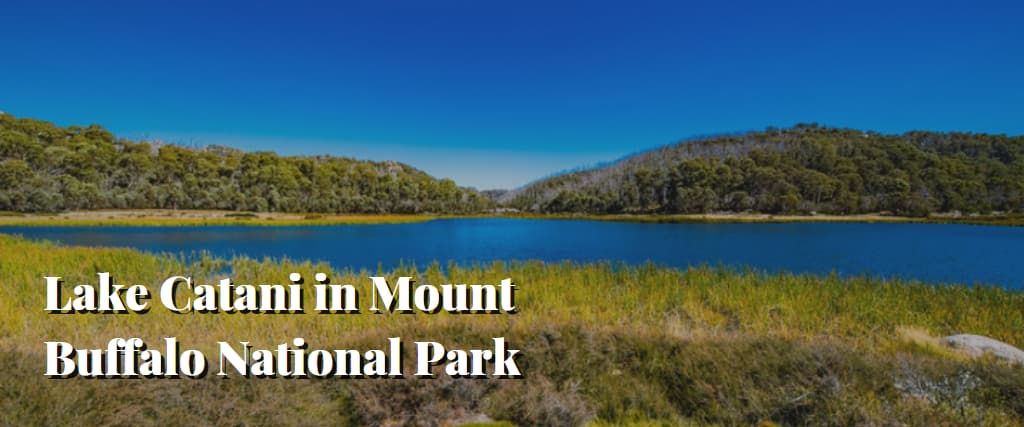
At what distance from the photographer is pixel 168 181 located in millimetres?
103188

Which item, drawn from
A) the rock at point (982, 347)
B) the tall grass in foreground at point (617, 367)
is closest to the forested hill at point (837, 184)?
the tall grass in foreground at point (617, 367)

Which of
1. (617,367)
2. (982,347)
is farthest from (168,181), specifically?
(982,347)

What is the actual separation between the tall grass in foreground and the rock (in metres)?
0.40

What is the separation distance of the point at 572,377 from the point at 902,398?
3.31 meters

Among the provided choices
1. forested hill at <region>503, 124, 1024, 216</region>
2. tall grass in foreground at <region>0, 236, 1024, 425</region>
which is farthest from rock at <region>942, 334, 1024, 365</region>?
forested hill at <region>503, 124, 1024, 216</region>

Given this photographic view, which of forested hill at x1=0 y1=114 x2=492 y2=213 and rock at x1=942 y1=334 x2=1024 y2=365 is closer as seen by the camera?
rock at x1=942 y1=334 x2=1024 y2=365

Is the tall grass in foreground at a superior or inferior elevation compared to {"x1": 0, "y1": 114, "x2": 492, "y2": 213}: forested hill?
inferior

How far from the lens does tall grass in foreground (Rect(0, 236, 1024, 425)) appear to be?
3852mm

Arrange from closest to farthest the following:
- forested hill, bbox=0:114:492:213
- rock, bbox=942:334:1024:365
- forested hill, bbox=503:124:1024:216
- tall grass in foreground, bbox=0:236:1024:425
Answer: tall grass in foreground, bbox=0:236:1024:425 → rock, bbox=942:334:1024:365 → forested hill, bbox=0:114:492:213 → forested hill, bbox=503:124:1024:216

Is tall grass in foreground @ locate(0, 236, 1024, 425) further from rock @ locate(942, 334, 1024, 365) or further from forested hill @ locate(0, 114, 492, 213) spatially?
forested hill @ locate(0, 114, 492, 213)

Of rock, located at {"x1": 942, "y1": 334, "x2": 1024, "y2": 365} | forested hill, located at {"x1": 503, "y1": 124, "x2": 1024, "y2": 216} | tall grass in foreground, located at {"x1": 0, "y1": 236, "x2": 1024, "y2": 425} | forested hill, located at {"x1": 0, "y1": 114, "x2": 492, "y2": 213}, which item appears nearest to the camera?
tall grass in foreground, located at {"x1": 0, "y1": 236, "x2": 1024, "y2": 425}

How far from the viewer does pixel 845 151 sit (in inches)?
6176

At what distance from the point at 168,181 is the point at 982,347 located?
132267mm

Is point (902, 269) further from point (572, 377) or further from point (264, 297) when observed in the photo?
point (264, 297)
